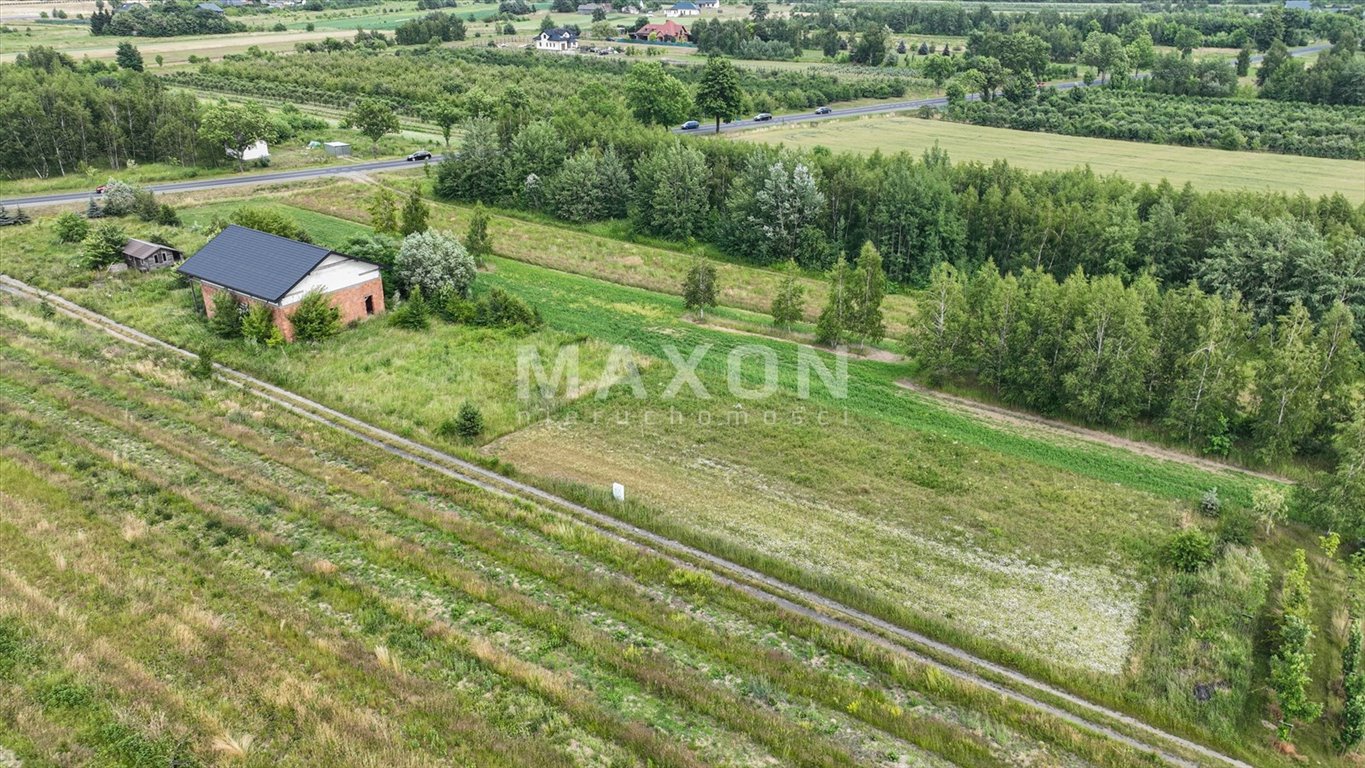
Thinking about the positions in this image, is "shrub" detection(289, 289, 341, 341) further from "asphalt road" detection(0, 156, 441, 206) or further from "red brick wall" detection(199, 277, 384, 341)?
"asphalt road" detection(0, 156, 441, 206)

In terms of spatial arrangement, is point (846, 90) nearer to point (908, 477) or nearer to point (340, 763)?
point (908, 477)

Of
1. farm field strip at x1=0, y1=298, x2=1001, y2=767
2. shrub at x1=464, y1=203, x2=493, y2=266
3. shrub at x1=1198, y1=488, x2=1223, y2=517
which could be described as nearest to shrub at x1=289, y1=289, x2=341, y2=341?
farm field strip at x1=0, y1=298, x2=1001, y2=767

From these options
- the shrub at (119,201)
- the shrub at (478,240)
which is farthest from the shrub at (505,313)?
the shrub at (119,201)

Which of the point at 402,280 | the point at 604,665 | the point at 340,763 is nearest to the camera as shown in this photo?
the point at 340,763

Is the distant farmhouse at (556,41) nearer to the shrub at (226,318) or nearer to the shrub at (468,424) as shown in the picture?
the shrub at (226,318)

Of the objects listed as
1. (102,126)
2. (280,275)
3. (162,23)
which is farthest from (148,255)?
(162,23)

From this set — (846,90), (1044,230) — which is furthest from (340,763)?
(846,90)
